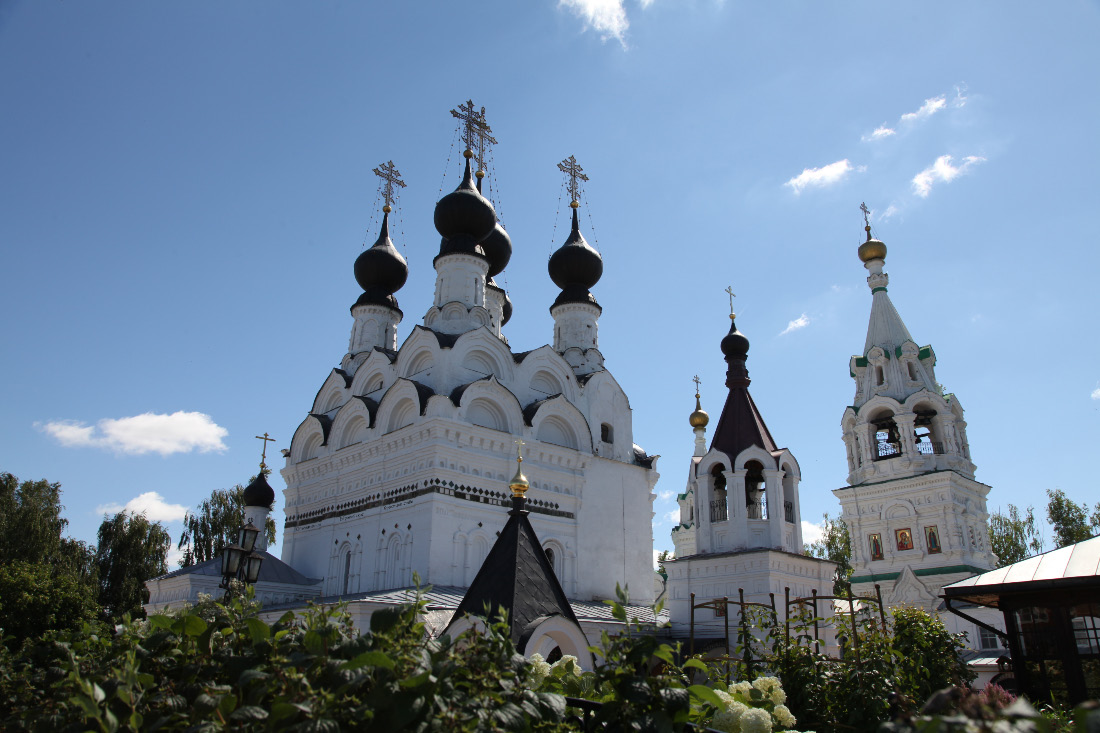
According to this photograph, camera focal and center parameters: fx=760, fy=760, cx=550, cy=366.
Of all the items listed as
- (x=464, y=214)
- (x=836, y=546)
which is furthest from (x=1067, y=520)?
(x=464, y=214)

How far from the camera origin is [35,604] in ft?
56.4

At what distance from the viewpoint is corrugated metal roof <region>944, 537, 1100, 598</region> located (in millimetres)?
5902

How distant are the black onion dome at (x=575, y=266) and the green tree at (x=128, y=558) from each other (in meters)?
16.0

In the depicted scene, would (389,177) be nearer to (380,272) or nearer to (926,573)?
(380,272)

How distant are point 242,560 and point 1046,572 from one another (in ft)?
26.3

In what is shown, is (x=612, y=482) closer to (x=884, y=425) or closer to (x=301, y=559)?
(x=301, y=559)

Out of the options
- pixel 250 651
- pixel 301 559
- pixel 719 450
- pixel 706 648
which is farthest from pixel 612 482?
pixel 250 651

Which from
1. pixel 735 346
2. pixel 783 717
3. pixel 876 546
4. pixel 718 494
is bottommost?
pixel 783 717

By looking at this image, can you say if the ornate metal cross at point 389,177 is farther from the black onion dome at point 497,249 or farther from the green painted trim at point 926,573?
the green painted trim at point 926,573

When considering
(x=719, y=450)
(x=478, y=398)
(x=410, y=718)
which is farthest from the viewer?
(x=478, y=398)

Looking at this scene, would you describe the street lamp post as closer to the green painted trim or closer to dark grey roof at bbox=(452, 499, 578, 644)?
dark grey roof at bbox=(452, 499, 578, 644)

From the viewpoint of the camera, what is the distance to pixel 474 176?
61.4 feet

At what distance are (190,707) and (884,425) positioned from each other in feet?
76.6

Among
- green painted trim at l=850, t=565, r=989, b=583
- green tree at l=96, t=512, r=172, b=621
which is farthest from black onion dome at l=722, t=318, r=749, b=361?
green tree at l=96, t=512, r=172, b=621
